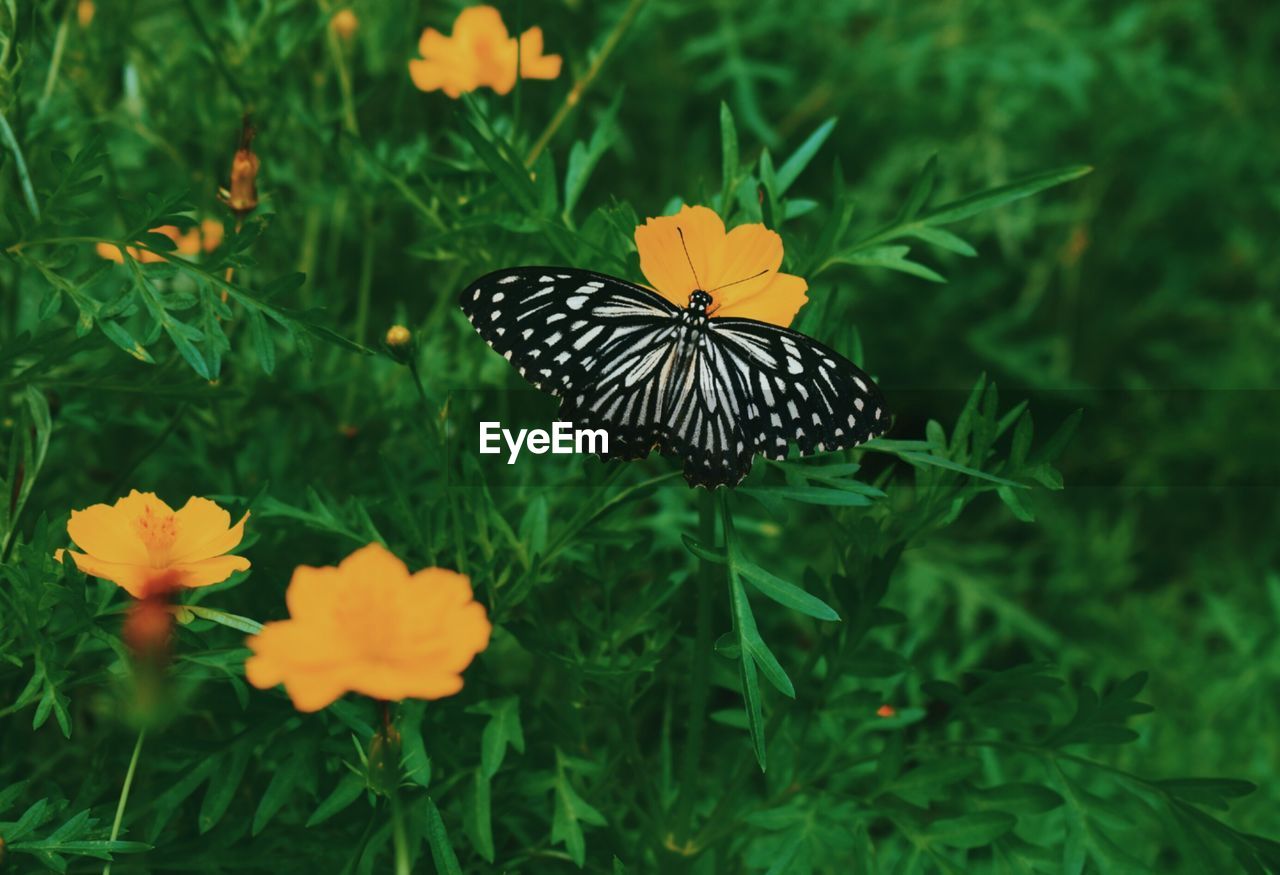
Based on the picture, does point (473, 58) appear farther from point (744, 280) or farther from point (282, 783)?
point (282, 783)

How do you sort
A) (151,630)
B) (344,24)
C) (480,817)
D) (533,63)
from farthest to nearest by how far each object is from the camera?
(344,24), (533,63), (480,817), (151,630)

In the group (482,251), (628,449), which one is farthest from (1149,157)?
(628,449)

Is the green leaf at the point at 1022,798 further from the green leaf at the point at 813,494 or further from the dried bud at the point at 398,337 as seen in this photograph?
the dried bud at the point at 398,337

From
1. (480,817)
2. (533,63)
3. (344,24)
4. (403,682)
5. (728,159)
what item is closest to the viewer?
(403,682)

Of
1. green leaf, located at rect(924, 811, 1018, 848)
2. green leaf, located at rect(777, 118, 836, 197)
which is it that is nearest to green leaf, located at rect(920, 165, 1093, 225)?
green leaf, located at rect(777, 118, 836, 197)

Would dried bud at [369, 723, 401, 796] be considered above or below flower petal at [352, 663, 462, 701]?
below

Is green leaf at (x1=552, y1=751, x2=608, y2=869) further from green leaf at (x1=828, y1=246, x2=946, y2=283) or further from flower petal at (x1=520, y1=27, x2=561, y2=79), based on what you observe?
flower petal at (x1=520, y1=27, x2=561, y2=79)

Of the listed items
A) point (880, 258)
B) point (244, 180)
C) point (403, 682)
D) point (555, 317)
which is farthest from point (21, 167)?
point (880, 258)

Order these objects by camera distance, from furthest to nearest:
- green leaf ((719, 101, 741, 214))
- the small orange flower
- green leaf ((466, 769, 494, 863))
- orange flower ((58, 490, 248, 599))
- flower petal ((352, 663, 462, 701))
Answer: the small orange flower → green leaf ((719, 101, 741, 214)) → green leaf ((466, 769, 494, 863)) → orange flower ((58, 490, 248, 599)) → flower petal ((352, 663, 462, 701))
